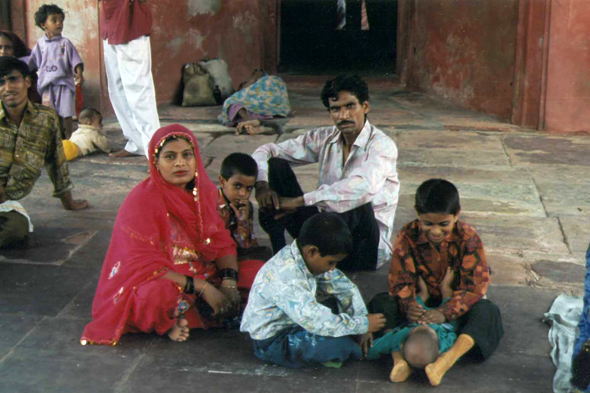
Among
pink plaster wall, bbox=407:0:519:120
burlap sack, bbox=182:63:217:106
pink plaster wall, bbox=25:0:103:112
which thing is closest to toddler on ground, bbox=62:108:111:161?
pink plaster wall, bbox=25:0:103:112

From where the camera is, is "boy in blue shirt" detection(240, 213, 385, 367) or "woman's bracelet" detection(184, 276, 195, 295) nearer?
"boy in blue shirt" detection(240, 213, 385, 367)

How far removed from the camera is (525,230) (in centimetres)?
482

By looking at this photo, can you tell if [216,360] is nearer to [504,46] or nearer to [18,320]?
[18,320]

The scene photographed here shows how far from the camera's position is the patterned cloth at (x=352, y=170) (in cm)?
382

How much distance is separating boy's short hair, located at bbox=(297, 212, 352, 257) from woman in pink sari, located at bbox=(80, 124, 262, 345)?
0.62m

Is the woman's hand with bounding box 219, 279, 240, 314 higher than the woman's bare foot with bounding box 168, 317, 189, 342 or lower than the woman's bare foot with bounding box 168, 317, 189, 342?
higher

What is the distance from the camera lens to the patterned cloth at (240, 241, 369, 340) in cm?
293

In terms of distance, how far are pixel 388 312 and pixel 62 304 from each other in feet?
5.01

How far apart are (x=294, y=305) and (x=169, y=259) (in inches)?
30.5

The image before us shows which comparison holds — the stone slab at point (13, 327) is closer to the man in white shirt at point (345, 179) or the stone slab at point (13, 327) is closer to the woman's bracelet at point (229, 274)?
the woman's bracelet at point (229, 274)

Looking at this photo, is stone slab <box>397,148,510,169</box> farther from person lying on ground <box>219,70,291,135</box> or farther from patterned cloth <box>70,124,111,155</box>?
patterned cloth <box>70,124,111,155</box>

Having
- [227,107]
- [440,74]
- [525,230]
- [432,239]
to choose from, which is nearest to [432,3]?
[440,74]

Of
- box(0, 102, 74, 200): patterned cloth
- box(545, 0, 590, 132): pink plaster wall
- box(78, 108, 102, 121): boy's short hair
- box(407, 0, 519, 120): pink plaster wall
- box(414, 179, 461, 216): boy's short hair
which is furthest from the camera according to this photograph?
box(407, 0, 519, 120): pink plaster wall

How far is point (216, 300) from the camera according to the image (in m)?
3.31
